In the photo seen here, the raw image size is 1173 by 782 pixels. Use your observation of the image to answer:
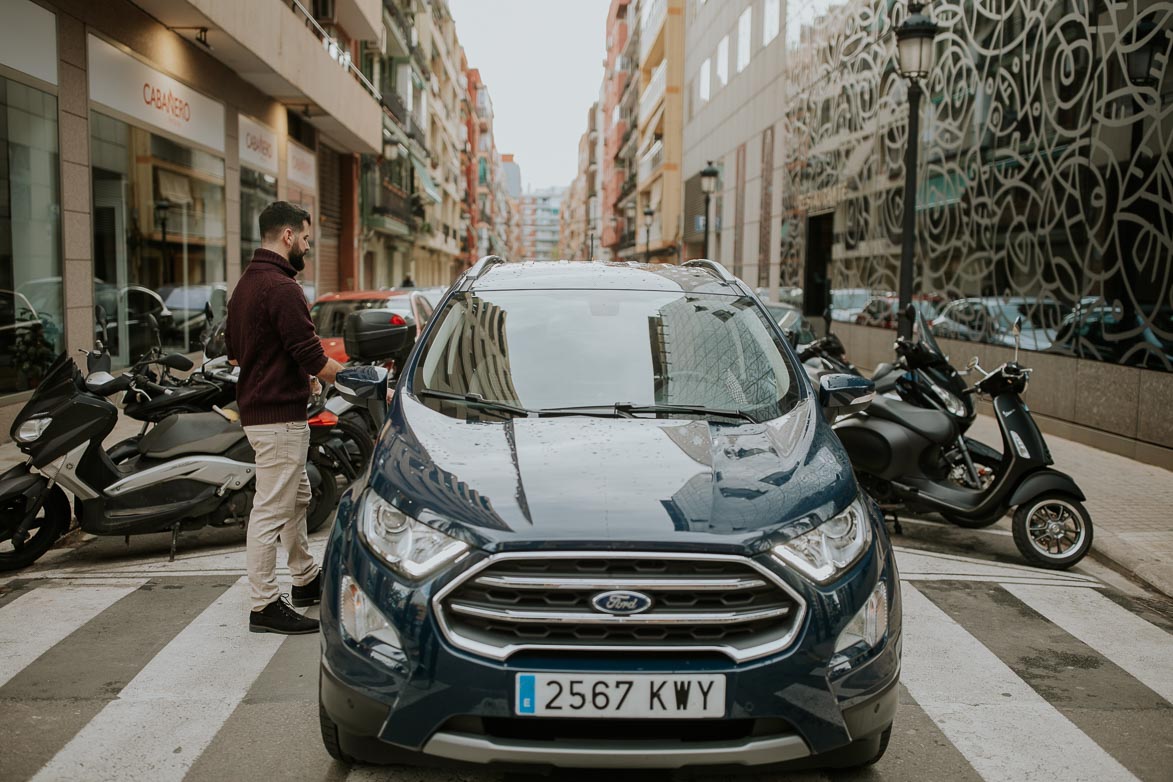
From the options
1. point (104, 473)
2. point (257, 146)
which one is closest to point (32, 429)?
point (104, 473)

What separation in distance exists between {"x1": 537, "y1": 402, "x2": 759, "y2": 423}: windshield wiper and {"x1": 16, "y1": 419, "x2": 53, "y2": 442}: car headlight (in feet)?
11.4

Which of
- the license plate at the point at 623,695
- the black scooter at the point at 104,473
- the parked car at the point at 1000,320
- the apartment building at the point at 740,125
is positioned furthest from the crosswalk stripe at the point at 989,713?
the apartment building at the point at 740,125

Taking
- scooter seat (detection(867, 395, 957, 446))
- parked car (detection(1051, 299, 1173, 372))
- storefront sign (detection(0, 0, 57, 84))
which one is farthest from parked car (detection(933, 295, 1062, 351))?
storefront sign (detection(0, 0, 57, 84))

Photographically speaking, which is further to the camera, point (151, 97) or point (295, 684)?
point (151, 97)

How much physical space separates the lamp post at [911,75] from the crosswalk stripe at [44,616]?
330 inches

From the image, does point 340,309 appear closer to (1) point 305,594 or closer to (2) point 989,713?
(1) point 305,594

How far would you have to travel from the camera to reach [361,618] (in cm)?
308

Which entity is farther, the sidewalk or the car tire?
the sidewalk

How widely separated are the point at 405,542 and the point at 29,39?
33.1ft

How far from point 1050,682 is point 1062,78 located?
1088cm

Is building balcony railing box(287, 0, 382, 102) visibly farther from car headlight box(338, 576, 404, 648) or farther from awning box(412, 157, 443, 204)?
awning box(412, 157, 443, 204)

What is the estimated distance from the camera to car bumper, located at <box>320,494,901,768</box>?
288 cm

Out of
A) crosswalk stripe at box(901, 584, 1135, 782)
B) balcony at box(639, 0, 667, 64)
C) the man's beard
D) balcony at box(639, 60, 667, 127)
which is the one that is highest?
balcony at box(639, 0, 667, 64)

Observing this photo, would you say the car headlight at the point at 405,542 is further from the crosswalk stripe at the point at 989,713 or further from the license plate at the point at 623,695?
the crosswalk stripe at the point at 989,713
